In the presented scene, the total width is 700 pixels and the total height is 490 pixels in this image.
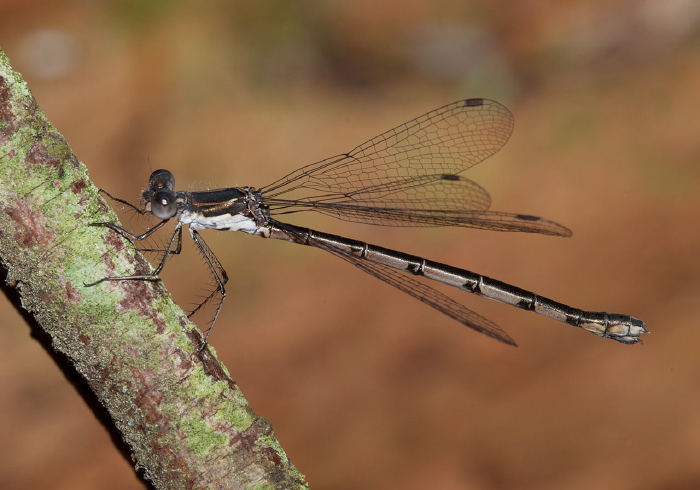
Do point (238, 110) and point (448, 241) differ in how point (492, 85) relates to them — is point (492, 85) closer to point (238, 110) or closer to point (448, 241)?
point (448, 241)

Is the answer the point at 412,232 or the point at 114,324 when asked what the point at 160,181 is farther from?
the point at 412,232

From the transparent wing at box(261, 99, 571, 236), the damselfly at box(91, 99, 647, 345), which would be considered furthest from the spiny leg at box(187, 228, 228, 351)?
the transparent wing at box(261, 99, 571, 236)

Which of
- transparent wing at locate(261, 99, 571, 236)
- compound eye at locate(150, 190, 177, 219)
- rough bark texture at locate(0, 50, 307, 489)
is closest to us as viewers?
rough bark texture at locate(0, 50, 307, 489)

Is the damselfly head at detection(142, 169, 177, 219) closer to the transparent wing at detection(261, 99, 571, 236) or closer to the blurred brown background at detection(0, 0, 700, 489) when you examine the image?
the blurred brown background at detection(0, 0, 700, 489)

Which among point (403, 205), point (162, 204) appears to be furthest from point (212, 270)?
point (403, 205)

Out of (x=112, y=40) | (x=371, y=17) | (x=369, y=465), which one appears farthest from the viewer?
(x=371, y=17)

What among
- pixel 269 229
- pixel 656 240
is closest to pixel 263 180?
pixel 269 229

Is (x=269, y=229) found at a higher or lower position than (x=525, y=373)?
higher
